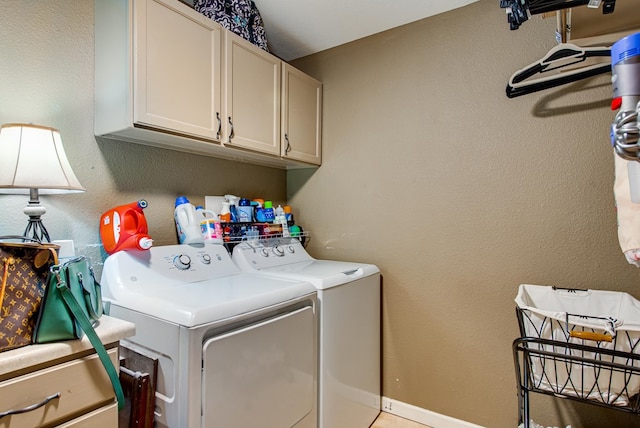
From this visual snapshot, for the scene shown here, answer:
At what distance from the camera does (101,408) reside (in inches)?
36.7

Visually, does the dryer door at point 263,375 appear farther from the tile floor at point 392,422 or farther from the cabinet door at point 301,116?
the cabinet door at point 301,116

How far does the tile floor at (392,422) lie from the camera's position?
2.03 meters

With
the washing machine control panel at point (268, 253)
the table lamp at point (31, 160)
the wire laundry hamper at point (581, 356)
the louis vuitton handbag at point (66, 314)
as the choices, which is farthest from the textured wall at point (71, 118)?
the wire laundry hamper at point (581, 356)

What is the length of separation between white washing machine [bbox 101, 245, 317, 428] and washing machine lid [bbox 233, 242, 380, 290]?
12 cm

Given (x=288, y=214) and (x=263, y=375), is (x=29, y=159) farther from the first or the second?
(x=288, y=214)

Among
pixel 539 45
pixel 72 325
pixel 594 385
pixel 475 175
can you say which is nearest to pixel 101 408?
pixel 72 325

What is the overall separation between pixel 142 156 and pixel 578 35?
205 cm

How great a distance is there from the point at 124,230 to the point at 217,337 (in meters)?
0.71

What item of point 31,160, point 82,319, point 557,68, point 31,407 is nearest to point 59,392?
point 31,407

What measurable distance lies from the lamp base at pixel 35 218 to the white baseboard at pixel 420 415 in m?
2.10

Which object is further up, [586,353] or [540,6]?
[540,6]

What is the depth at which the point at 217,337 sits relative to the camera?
3.73 feet

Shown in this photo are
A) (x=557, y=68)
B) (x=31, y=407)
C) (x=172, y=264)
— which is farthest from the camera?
(x=557, y=68)

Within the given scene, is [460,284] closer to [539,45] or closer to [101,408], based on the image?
[539,45]
